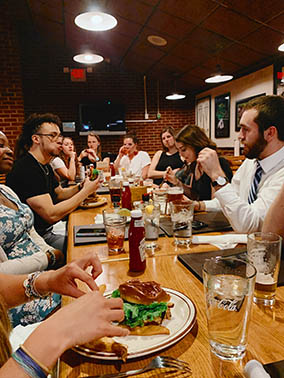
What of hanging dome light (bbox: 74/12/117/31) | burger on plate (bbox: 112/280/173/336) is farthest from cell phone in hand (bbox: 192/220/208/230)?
hanging dome light (bbox: 74/12/117/31)

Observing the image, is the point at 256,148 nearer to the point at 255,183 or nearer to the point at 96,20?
the point at 255,183

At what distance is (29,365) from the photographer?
0.51 m

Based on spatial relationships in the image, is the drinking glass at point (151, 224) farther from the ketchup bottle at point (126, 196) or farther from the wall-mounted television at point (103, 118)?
the wall-mounted television at point (103, 118)

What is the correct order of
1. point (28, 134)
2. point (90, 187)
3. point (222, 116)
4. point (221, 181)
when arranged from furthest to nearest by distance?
point (222, 116) < point (28, 134) < point (90, 187) < point (221, 181)

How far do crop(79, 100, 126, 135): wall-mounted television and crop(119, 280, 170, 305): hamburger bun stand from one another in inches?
256

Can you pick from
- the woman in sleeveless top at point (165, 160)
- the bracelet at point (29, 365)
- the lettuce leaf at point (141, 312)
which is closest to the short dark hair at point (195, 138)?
the woman in sleeveless top at point (165, 160)

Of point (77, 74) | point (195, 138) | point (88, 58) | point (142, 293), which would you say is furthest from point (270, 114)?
point (77, 74)

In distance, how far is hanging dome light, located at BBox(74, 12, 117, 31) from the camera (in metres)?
2.90

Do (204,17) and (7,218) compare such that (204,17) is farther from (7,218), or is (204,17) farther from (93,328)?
(93,328)

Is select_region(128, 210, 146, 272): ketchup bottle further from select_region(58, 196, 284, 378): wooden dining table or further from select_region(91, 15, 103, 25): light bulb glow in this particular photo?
select_region(91, 15, 103, 25): light bulb glow

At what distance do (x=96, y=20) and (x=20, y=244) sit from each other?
8.40 ft

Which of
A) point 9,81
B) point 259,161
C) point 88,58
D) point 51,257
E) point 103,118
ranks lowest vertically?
point 51,257

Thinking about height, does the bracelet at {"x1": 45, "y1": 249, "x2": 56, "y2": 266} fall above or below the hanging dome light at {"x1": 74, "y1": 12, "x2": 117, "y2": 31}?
below

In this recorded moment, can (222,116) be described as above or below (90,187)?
above
